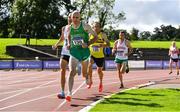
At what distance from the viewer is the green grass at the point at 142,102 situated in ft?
38.4

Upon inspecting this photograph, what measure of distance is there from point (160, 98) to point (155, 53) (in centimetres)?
4822

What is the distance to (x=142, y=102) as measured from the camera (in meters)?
13.1

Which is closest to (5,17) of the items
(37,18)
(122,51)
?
A: (37,18)

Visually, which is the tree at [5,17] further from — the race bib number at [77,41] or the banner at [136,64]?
the race bib number at [77,41]

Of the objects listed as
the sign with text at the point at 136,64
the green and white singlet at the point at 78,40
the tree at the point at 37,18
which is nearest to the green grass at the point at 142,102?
the green and white singlet at the point at 78,40

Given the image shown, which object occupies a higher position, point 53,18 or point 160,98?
point 53,18

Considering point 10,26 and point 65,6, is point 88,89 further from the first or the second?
point 65,6

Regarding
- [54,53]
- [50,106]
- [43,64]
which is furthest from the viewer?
[54,53]

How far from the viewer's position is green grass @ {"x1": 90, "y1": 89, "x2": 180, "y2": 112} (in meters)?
11.7

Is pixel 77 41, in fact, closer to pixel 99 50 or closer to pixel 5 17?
pixel 99 50

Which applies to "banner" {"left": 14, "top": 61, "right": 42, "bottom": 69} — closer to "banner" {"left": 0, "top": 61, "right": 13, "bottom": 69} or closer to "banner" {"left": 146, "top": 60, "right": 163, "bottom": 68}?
"banner" {"left": 0, "top": 61, "right": 13, "bottom": 69}

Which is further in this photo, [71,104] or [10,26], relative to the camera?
[10,26]

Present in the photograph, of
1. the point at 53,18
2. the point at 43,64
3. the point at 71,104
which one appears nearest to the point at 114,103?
the point at 71,104

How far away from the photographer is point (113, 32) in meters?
97.6
